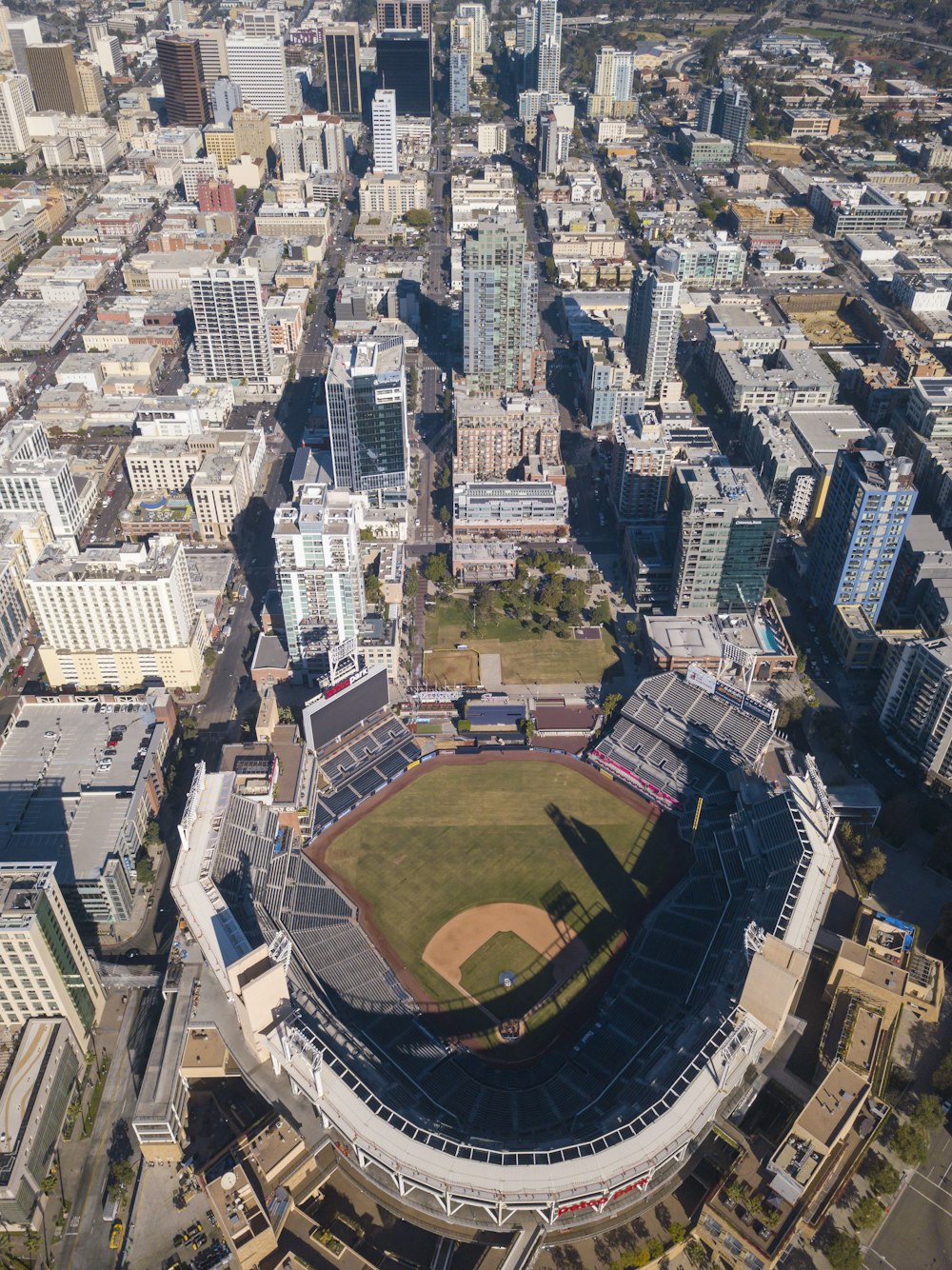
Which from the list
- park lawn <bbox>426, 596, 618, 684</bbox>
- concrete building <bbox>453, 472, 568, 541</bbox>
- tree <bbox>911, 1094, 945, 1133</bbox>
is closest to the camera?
tree <bbox>911, 1094, 945, 1133</bbox>

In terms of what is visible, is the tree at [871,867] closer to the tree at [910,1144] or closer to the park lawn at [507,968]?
the tree at [910,1144]

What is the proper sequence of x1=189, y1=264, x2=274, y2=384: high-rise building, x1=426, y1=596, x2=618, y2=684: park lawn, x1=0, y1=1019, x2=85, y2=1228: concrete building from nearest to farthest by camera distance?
x1=0, y1=1019, x2=85, y2=1228: concrete building
x1=426, y1=596, x2=618, y2=684: park lawn
x1=189, y1=264, x2=274, y2=384: high-rise building

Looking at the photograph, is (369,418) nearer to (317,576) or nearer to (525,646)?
(317,576)

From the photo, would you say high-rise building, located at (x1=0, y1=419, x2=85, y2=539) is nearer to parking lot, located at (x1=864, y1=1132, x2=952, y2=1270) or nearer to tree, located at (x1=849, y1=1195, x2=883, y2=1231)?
tree, located at (x1=849, y1=1195, x2=883, y2=1231)

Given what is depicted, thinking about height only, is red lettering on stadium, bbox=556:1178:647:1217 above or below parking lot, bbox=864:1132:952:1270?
above

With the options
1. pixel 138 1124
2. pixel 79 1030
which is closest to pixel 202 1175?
pixel 138 1124

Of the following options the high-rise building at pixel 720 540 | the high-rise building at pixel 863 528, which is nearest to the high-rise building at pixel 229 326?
the high-rise building at pixel 720 540

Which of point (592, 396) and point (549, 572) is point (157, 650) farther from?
point (592, 396)

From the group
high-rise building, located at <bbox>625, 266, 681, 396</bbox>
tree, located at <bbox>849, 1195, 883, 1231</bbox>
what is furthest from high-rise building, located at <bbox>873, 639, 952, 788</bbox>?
high-rise building, located at <bbox>625, 266, 681, 396</bbox>
